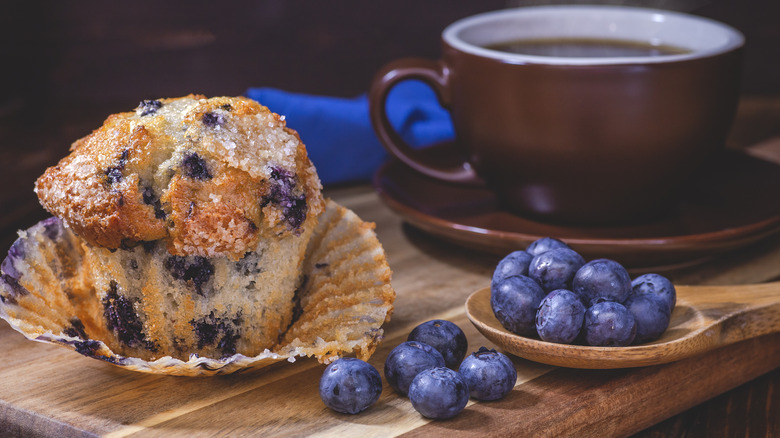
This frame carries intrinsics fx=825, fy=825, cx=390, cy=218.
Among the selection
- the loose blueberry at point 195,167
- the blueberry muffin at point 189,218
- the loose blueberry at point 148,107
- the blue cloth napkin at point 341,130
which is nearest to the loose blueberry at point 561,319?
the blueberry muffin at point 189,218

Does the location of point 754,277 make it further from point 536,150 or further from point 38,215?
point 38,215

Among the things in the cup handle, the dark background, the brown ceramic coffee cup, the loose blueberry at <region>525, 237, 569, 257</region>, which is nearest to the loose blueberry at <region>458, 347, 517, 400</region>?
the loose blueberry at <region>525, 237, 569, 257</region>

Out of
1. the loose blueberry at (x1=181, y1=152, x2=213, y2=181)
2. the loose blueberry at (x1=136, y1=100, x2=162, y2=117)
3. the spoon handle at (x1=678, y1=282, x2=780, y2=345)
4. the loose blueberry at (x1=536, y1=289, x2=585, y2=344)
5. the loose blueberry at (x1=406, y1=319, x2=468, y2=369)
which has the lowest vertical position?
the spoon handle at (x1=678, y1=282, x2=780, y2=345)

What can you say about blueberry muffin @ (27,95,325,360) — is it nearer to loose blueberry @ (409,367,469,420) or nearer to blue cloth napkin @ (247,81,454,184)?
loose blueberry @ (409,367,469,420)

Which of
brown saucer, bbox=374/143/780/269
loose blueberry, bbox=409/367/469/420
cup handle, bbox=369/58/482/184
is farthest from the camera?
cup handle, bbox=369/58/482/184

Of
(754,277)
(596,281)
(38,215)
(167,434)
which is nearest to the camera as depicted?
(167,434)

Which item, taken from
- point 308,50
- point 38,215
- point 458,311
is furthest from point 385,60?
point 458,311

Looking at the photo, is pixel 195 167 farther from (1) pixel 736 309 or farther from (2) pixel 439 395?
(1) pixel 736 309
